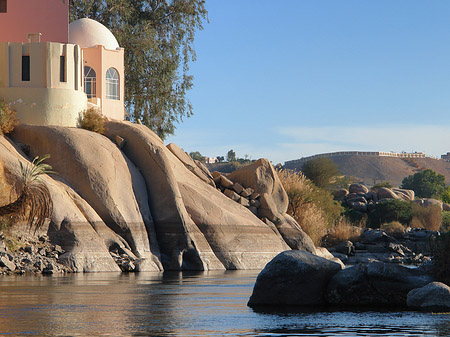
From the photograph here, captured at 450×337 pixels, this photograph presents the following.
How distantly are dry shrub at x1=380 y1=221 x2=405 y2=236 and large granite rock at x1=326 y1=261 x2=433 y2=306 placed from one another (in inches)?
1637

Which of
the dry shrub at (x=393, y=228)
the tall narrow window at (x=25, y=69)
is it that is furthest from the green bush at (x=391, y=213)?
the tall narrow window at (x=25, y=69)

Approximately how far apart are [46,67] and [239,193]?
10.8 m

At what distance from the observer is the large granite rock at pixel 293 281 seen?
17.4m

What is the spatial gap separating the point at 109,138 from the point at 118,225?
605cm

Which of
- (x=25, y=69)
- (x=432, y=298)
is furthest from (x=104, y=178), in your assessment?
(x=432, y=298)

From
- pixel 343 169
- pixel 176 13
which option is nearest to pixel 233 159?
pixel 343 169

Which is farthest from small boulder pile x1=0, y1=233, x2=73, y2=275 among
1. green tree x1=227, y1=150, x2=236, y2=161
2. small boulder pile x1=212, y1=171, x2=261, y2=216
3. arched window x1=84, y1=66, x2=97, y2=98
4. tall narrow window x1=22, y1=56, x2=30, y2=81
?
green tree x1=227, y1=150, x2=236, y2=161

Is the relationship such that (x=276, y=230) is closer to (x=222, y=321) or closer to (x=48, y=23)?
(x=48, y=23)

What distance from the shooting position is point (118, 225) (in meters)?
33.1

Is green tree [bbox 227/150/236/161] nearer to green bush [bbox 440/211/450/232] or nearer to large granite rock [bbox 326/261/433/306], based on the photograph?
green bush [bbox 440/211/450/232]

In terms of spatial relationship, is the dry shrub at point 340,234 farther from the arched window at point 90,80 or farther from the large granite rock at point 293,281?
the large granite rock at point 293,281

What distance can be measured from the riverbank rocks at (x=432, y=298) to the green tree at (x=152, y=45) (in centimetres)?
3896

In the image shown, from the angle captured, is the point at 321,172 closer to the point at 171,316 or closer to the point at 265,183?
the point at 265,183

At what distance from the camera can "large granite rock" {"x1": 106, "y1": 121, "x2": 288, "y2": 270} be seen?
34031 millimetres
